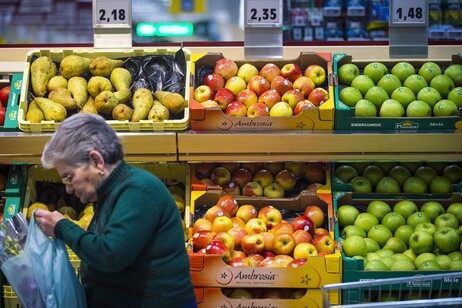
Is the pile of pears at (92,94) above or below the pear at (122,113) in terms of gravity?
above

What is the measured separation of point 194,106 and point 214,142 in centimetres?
21

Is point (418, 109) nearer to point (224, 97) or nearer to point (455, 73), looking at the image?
point (455, 73)

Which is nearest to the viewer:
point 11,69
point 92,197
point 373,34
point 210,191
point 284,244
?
point 92,197

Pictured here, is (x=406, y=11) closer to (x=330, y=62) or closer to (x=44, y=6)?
(x=330, y=62)

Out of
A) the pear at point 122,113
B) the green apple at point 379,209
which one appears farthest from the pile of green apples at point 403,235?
the pear at point 122,113

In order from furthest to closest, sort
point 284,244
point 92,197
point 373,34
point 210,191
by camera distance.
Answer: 1. point 373,34
2. point 210,191
3. point 284,244
4. point 92,197

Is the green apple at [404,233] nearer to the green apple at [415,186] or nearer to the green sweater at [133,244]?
the green apple at [415,186]

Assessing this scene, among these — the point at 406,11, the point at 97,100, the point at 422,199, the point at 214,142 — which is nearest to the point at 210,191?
the point at 214,142

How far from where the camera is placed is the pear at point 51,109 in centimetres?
393

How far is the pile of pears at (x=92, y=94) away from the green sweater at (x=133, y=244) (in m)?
1.21

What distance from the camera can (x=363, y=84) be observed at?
4.13 meters

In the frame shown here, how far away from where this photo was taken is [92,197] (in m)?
2.77

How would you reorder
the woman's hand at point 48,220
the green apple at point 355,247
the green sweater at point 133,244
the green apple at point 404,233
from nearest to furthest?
the green sweater at point 133,244, the woman's hand at point 48,220, the green apple at point 355,247, the green apple at point 404,233

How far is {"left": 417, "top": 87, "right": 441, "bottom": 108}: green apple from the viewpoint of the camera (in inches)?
159
